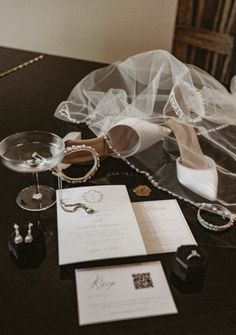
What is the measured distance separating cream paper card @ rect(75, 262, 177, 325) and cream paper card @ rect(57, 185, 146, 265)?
3cm

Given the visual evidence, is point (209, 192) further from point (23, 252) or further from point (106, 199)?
point (23, 252)

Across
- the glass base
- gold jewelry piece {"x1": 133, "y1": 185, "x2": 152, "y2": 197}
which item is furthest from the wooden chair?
the glass base

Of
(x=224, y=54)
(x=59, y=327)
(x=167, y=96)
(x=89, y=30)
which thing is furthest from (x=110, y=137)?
(x=89, y=30)

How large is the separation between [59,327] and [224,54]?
1.62m

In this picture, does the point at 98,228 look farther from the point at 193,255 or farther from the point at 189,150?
the point at 189,150

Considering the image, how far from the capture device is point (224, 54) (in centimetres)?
185

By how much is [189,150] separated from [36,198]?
0.38 meters

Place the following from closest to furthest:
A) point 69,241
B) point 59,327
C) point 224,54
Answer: point 59,327, point 69,241, point 224,54

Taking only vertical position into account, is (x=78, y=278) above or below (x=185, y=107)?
below

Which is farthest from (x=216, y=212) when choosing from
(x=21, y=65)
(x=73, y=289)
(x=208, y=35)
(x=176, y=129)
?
(x=208, y=35)

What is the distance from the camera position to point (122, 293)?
0.62 m

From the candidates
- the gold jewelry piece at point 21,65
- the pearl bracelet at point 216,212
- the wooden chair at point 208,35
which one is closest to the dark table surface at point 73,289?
→ the pearl bracelet at point 216,212

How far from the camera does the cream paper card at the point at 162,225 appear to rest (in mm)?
729

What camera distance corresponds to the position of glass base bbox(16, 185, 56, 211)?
2.63 ft
